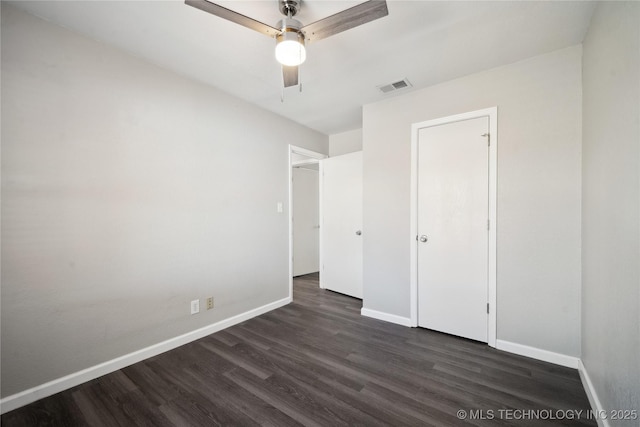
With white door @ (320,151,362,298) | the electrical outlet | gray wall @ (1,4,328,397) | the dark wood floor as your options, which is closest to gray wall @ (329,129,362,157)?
white door @ (320,151,362,298)

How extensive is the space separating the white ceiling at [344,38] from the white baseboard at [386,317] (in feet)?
8.22

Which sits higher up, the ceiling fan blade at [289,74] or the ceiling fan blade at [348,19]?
the ceiling fan blade at [348,19]

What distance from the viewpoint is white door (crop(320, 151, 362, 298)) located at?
3.72 m

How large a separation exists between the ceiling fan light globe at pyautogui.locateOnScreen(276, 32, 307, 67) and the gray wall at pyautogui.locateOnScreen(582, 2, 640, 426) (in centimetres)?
153

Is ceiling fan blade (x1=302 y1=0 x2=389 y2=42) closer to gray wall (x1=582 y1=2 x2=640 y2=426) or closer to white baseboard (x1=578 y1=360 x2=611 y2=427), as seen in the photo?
gray wall (x1=582 y1=2 x2=640 y2=426)

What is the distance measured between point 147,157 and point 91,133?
1.27ft

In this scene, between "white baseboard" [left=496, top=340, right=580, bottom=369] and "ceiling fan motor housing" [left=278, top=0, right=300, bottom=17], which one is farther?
"white baseboard" [left=496, top=340, right=580, bottom=369]

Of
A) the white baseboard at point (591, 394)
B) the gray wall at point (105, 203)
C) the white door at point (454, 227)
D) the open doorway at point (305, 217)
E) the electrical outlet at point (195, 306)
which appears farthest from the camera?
the open doorway at point (305, 217)

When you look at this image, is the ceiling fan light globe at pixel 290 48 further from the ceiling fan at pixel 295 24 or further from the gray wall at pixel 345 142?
the gray wall at pixel 345 142

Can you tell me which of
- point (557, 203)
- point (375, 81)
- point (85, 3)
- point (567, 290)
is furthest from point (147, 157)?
point (567, 290)

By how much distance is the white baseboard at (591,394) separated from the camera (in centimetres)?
144

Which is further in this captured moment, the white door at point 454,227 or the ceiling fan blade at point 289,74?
the white door at point 454,227

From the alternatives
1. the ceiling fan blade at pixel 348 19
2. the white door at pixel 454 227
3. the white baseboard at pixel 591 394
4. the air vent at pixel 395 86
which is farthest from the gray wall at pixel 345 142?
the white baseboard at pixel 591 394

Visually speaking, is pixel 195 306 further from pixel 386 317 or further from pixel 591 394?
pixel 591 394
